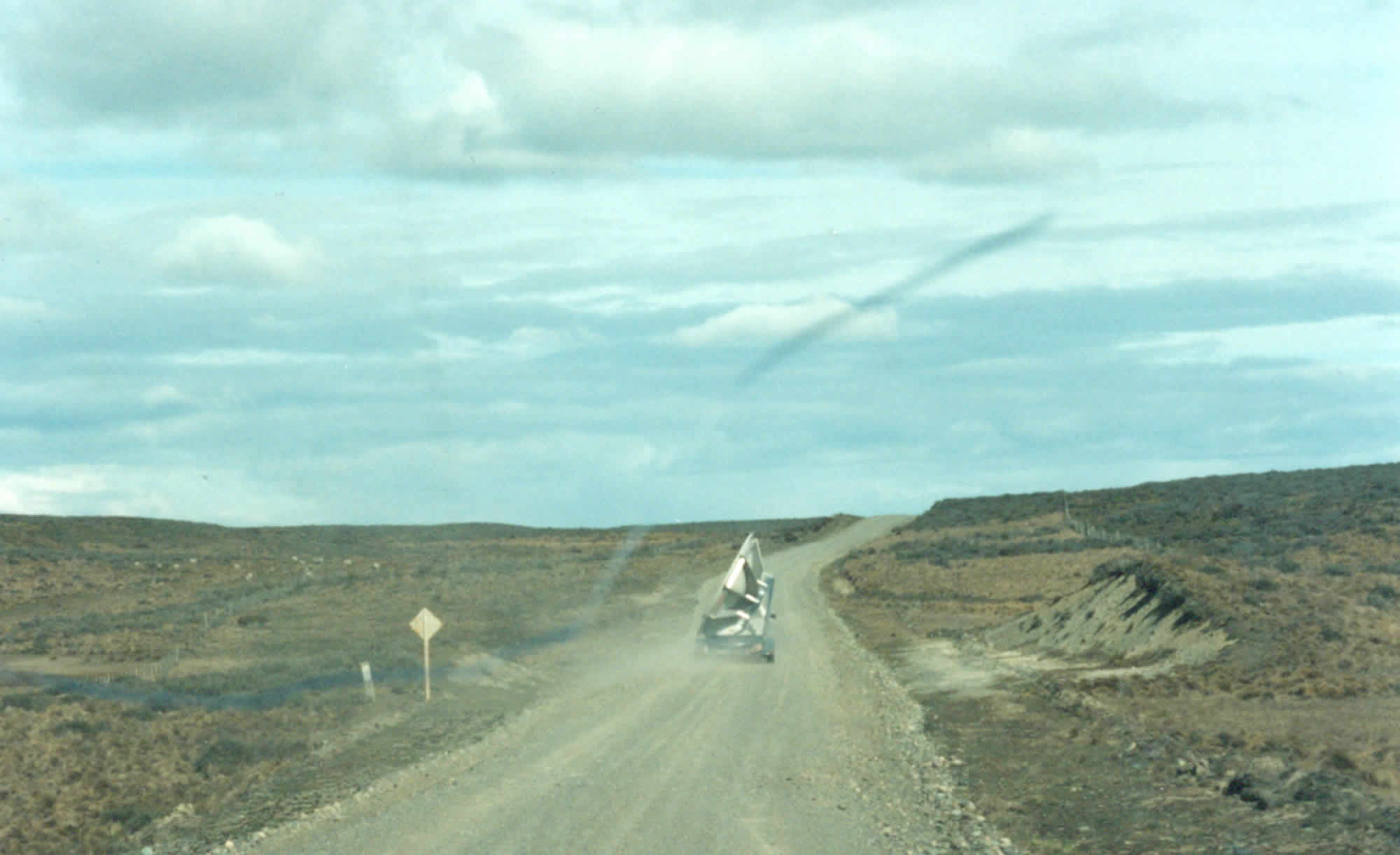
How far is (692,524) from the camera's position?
185000mm

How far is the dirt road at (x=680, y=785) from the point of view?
559 inches

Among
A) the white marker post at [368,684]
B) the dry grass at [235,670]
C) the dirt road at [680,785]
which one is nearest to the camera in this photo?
the dirt road at [680,785]

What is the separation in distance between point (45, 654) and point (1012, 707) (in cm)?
3149

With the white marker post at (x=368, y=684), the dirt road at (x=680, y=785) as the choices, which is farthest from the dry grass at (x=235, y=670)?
the dirt road at (x=680, y=785)

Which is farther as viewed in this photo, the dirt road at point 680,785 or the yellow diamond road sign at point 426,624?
the yellow diamond road sign at point 426,624

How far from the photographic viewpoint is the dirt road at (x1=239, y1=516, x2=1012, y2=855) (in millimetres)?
14203

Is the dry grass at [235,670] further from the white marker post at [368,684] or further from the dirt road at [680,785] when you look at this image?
the dirt road at [680,785]

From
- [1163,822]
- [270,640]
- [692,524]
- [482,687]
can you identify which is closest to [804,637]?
[482,687]

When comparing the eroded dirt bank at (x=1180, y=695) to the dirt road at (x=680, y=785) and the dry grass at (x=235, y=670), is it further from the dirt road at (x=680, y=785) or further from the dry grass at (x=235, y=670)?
the dry grass at (x=235, y=670)

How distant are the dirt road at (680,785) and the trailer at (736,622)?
18.2 feet

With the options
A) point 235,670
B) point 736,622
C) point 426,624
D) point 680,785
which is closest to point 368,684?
point 426,624

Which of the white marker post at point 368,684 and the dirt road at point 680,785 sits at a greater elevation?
the white marker post at point 368,684

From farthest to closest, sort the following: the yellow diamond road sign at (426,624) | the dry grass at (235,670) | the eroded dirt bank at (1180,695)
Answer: the yellow diamond road sign at (426,624)
the dry grass at (235,670)
the eroded dirt bank at (1180,695)

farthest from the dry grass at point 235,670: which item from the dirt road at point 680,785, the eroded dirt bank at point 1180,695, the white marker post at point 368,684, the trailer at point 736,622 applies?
the eroded dirt bank at point 1180,695
